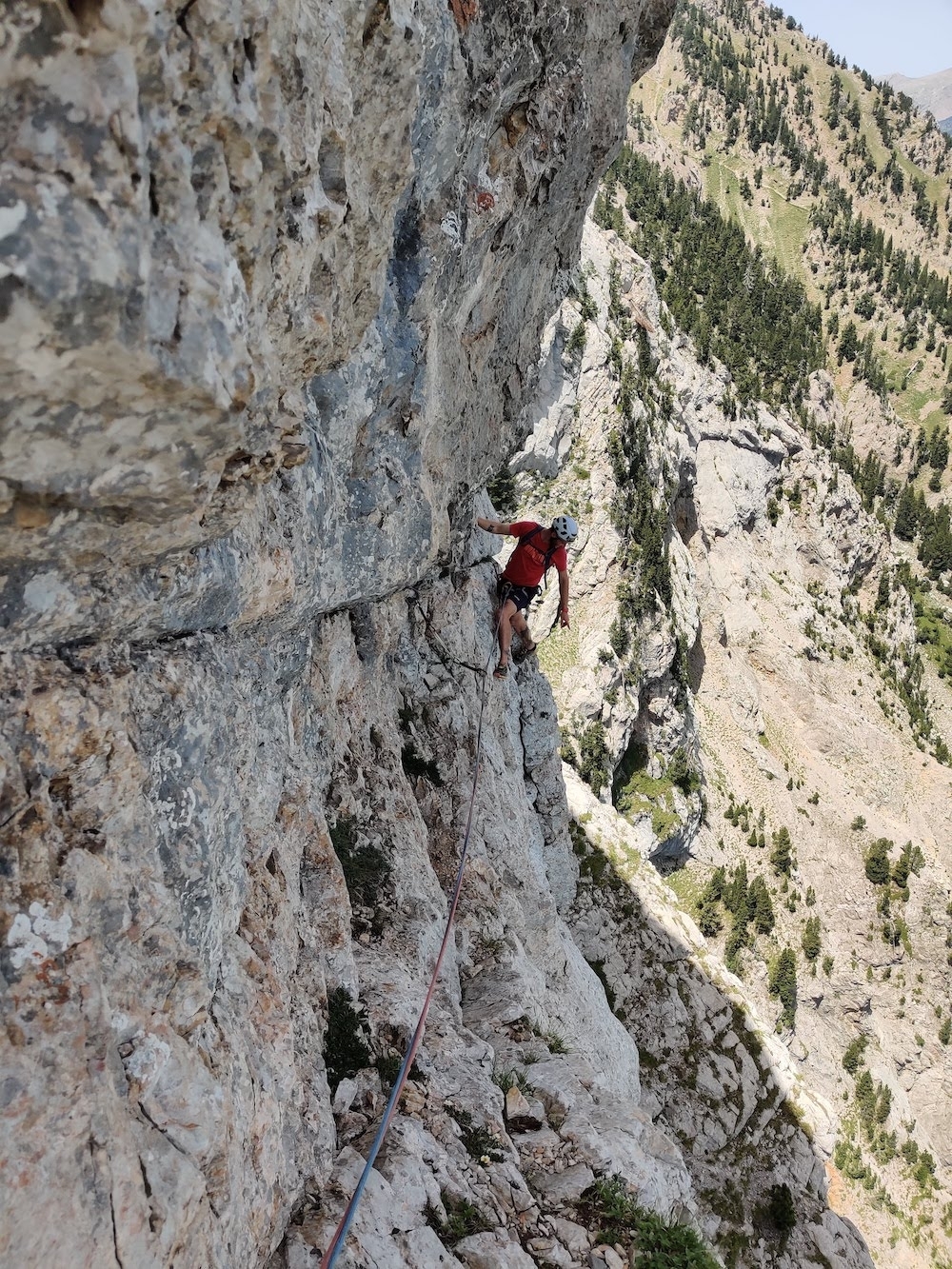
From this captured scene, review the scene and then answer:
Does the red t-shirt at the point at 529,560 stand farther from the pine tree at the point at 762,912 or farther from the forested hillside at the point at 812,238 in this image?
the forested hillside at the point at 812,238

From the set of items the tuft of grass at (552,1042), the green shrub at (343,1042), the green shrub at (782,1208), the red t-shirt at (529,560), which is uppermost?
the red t-shirt at (529,560)

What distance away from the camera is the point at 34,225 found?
2533 mm

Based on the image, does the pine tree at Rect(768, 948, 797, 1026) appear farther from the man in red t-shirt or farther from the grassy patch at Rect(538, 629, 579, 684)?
the man in red t-shirt

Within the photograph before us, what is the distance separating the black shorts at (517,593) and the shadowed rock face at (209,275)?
909cm

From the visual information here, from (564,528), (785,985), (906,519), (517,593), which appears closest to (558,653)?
(517,593)

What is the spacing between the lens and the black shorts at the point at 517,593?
17.4 metres

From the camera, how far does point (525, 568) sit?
16.8 metres

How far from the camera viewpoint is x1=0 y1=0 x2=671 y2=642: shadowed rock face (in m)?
2.63

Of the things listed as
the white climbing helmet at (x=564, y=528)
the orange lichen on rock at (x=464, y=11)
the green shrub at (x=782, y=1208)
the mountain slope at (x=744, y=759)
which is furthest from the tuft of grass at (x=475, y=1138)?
the green shrub at (x=782, y=1208)

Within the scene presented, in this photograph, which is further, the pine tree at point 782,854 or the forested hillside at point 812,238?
the forested hillside at point 812,238

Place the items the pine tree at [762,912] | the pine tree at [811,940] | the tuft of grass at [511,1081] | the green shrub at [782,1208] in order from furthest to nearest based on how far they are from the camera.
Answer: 1. the pine tree at [811,940]
2. the pine tree at [762,912]
3. the green shrub at [782,1208]
4. the tuft of grass at [511,1081]

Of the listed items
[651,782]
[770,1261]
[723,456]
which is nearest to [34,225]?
[770,1261]

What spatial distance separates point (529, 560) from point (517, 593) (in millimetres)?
1096

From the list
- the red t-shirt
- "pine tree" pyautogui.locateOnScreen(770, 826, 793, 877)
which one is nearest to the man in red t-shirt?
the red t-shirt
